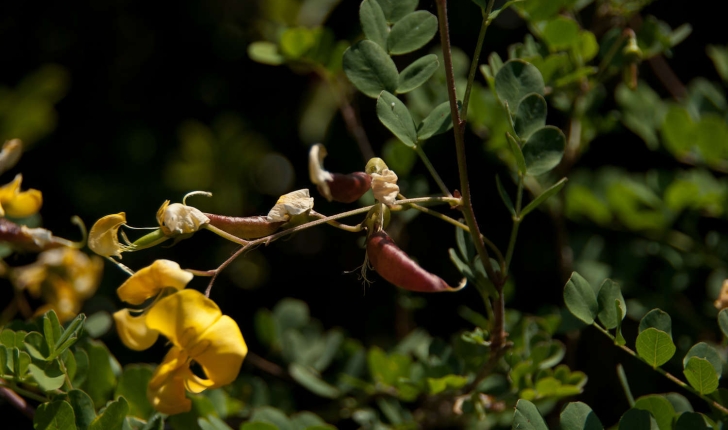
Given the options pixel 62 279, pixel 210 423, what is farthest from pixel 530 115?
pixel 62 279

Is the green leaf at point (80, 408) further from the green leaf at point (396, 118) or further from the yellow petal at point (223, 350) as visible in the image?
the green leaf at point (396, 118)

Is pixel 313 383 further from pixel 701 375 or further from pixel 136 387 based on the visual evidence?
pixel 701 375

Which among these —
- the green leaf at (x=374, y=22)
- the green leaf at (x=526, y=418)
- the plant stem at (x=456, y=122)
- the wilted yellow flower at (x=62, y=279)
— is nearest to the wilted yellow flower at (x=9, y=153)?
the wilted yellow flower at (x=62, y=279)

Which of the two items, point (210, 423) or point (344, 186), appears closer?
point (344, 186)

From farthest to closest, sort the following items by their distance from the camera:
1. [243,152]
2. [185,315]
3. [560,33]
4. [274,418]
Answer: [243,152] → [560,33] → [274,418] → [185,315]

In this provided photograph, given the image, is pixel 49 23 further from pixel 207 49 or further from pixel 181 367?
pixel 181 367

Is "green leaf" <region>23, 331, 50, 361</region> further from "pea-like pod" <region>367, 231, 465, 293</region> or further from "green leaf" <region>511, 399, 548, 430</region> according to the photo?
"green leaf" <region>511, 399, 548, 430</region>

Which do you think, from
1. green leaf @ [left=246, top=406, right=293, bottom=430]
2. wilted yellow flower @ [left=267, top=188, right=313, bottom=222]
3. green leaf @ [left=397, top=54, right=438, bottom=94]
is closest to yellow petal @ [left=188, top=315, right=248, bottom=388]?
wilted yellow flower @ [left=267, top=188, right=313, bottom=222]
